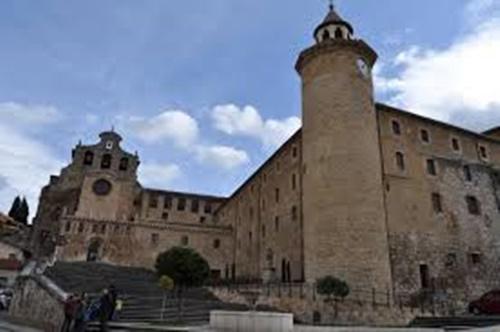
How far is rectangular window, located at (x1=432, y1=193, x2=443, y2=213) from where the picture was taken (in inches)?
1035

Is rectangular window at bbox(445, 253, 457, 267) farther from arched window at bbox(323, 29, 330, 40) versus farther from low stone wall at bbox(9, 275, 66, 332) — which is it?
low stone wall at bbox(9, 275, 66, 332)

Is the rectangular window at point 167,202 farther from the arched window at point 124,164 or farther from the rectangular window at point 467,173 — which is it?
the rectangular window at point 467,173

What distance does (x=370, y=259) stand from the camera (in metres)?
21.8

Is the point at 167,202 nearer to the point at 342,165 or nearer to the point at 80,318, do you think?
the point at 342,165

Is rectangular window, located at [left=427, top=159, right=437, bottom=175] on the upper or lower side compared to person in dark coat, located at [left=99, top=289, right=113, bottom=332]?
upper

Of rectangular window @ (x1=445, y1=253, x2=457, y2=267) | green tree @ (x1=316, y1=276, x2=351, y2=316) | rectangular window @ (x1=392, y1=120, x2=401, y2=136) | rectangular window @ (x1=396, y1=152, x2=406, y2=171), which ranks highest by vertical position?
rectangular window @ (x1=392, y1=120, x2=401, y2=136)

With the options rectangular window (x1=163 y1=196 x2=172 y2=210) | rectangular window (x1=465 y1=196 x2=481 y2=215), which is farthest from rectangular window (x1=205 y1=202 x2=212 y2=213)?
rectangular window (x1=465 y1=196 x2=481 y2=215)

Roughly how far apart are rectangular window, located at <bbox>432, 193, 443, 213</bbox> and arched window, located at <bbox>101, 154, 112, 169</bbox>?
125ft

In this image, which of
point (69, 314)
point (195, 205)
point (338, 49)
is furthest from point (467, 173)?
point (195, 205)

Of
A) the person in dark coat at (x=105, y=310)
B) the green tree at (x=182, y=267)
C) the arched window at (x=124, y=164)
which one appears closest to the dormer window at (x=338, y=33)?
the green tree at (x=182, y=267)

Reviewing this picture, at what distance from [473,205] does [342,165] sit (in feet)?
38.7

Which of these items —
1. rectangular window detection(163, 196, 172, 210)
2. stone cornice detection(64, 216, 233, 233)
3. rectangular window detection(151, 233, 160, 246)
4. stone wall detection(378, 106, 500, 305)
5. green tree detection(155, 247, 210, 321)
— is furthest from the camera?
rectangular window detection(163, 196, 172, 210)

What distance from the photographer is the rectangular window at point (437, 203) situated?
2630cm

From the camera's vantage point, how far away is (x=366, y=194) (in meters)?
23.0
